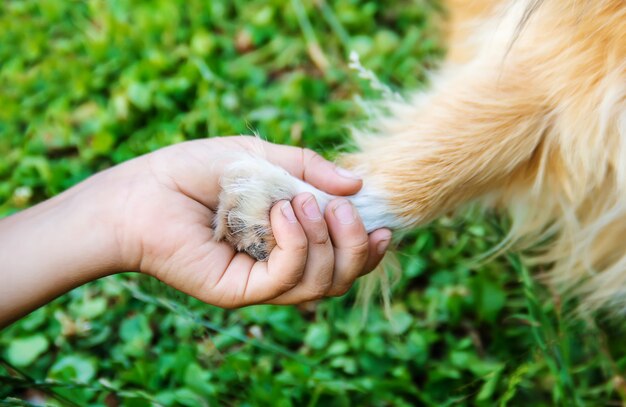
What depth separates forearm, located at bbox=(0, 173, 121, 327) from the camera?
1.23 meters

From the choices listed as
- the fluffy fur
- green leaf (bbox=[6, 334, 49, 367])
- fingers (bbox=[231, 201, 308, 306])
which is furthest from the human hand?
green leaf (bbox=[6, 334, 49, 367])

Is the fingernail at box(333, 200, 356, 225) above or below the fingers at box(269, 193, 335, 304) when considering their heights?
above

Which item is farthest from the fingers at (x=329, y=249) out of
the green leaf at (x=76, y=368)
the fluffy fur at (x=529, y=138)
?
the green leaf at (x=76, y=368)

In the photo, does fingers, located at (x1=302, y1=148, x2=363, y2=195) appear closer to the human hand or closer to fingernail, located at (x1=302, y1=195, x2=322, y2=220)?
the human hand

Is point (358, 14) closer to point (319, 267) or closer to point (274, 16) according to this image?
point (274, 16)

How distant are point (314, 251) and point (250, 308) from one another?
638mm

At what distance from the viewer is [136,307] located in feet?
5.84

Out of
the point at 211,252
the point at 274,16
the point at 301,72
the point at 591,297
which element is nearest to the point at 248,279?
the point at 211,252

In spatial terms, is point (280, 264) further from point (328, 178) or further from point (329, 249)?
point (328, 178)

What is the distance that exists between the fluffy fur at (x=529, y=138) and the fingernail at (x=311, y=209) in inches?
7.2

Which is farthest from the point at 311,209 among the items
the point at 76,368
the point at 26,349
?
the point at 26,349

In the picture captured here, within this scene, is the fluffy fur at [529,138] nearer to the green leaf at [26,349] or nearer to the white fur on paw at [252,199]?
the white fur on paw at [252,199]

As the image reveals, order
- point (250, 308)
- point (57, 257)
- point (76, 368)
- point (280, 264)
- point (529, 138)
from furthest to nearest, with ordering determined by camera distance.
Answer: point (250, 308), point (76, 368), point (529, 138), point (57, 257), point (280, 264)

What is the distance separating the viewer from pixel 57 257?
1.23m
